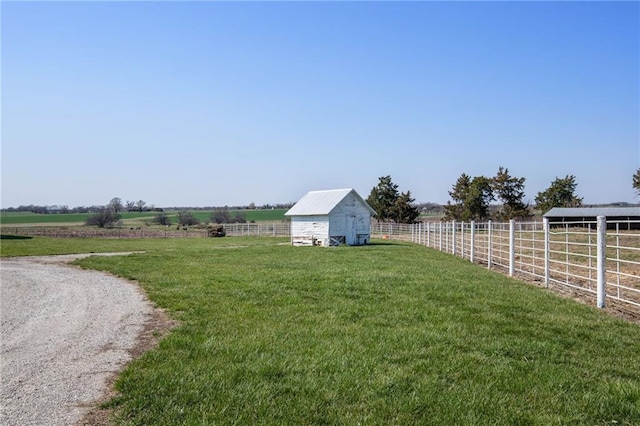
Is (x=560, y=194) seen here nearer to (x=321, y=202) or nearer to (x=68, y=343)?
(x=321, y=202)

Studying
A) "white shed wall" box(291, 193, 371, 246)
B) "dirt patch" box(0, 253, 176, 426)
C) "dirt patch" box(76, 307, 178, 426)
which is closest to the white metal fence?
"white shed wall" box(291, 193, 371, 246)

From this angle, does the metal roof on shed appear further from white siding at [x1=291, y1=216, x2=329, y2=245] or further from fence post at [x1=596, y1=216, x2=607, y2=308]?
fence post at [x1=596, y1=216, x2=607, y2=308]

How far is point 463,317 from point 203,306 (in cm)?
466

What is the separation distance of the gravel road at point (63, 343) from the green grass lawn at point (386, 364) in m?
0.42

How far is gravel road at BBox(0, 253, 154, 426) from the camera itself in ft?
14.9

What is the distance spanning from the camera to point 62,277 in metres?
14.7

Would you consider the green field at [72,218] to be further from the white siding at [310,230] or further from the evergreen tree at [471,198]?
the white siding at [310,230]

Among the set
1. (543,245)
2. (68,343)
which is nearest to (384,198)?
(543,245)

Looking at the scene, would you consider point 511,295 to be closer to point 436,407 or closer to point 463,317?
point 463,317

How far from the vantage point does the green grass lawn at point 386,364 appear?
4230 mm

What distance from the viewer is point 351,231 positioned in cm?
3697

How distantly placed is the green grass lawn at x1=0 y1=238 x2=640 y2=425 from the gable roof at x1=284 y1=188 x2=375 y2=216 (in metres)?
26.6

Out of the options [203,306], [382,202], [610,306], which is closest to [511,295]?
[610,306]

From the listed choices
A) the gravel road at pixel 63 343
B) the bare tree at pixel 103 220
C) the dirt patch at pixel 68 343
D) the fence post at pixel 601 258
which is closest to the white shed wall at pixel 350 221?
the gravel road at pixel 63 343
